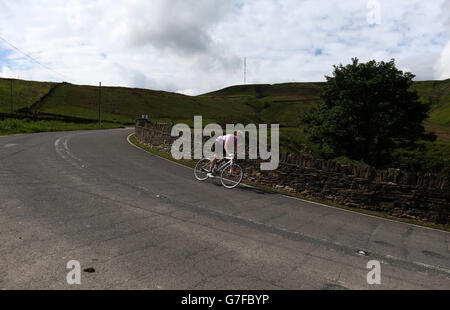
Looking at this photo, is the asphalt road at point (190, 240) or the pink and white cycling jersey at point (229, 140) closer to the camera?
the asphalt road at point (190, 240)

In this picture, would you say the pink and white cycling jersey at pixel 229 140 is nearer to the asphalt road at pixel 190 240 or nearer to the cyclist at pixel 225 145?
the cyclist at pixel 225 145

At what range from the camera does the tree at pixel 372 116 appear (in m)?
27.9

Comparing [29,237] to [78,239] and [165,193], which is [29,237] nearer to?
[78,239]

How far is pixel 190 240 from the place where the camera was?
546cm

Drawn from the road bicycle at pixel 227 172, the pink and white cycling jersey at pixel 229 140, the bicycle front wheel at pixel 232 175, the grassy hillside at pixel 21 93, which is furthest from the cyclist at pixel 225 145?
the grassy hillside at pixel 21 93

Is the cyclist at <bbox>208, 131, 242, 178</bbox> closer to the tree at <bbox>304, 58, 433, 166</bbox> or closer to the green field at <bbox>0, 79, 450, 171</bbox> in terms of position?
the tree at <bbox>304, 58, 433, 166</bbox>

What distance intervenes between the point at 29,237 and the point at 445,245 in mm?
8451

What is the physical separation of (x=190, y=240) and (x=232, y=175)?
5.88 m

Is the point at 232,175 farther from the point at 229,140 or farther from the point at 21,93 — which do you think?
the point at 21,93

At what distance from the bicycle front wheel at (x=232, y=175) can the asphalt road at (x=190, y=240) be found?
1.02 meters

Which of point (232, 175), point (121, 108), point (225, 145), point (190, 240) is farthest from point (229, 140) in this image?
point (121, 108)
